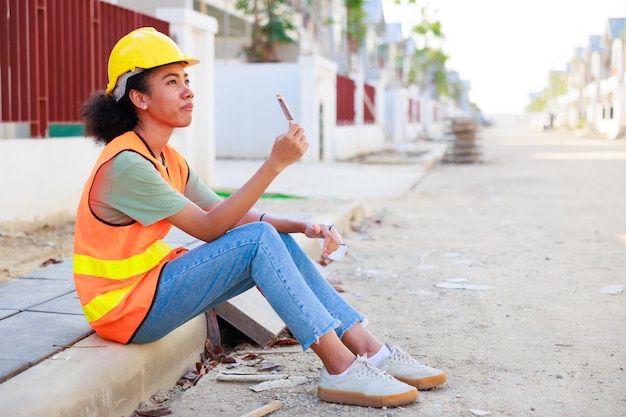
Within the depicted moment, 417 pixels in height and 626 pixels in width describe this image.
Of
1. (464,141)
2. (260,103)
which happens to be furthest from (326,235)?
(464,141)

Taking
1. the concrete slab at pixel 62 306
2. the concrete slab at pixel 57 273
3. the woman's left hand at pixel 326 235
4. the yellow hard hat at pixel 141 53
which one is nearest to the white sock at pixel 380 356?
the woman's left hand at pixel 326 235

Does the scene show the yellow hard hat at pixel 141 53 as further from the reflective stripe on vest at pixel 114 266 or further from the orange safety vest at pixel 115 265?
the reflective stripe on vest at pixel 114 266

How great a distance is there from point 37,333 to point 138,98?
1.04m

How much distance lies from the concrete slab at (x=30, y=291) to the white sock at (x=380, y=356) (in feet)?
5.30

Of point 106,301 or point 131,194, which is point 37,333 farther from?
point 131,194

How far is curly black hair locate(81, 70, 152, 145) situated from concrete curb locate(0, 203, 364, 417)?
84 cm

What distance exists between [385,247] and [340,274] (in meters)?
1.48

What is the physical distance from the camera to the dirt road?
11.1ft

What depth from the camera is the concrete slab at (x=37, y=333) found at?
3.08 metres

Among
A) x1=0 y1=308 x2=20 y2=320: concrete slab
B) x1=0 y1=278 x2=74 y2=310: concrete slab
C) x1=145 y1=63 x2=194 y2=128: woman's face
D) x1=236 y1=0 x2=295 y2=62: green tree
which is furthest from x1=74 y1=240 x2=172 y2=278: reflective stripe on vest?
x1=236 y1=0 x2=295 y2=62: green tree

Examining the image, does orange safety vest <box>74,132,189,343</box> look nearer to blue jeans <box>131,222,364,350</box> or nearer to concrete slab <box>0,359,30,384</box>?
blue jeans <box>131,222,364,350</box>

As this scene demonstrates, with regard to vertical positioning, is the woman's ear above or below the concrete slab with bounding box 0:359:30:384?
above

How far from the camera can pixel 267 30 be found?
70.9 ft

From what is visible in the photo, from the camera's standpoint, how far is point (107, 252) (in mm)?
3145
